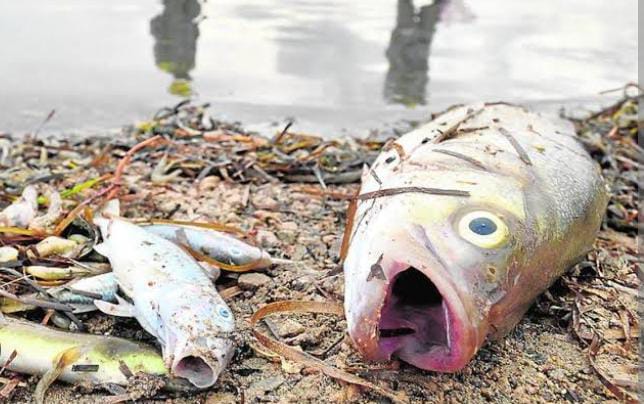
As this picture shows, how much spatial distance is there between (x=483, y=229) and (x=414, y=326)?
16.5 inches

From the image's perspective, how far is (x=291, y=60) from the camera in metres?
8.90

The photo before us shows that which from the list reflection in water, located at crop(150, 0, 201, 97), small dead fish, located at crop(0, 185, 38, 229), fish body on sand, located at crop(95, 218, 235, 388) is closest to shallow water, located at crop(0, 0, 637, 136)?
reflection in water, located at crop(150, 0, 201, 97)

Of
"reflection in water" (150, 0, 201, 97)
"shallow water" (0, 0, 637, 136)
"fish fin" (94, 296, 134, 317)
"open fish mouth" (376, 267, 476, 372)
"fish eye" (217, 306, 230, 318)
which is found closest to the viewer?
"open fish mouth" (376, 267, 476, 372)

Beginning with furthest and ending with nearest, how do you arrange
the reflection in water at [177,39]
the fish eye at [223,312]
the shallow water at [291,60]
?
the reflection in water at [177,39], the shallow water at [291,60], the fish eye at [223,312]

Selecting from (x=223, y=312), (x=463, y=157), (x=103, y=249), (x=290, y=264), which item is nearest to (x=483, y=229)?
(x=463, y=157)

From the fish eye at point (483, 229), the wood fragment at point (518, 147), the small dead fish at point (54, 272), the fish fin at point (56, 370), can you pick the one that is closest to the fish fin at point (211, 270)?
the small dead fish at point (54, 272)

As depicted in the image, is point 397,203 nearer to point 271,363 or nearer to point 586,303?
point 271,363

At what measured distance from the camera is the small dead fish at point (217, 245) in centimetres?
372

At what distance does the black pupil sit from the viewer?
274cm

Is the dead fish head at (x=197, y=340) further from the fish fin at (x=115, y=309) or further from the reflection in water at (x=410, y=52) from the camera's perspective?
the reflection in water at (x=410, y=52)

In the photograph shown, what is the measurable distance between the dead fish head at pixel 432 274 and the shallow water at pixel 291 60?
426cm

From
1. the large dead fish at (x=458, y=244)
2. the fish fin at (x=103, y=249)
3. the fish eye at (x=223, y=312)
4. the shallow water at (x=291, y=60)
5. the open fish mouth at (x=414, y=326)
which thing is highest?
the large dead fish at (x=458, y=244)

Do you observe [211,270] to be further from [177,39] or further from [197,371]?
[177,39]

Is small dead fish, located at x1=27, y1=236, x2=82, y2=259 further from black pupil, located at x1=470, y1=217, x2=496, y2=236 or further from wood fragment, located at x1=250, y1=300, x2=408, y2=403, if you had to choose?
black pupil, located at x1=470, y1=217, x2=496, y2=236
